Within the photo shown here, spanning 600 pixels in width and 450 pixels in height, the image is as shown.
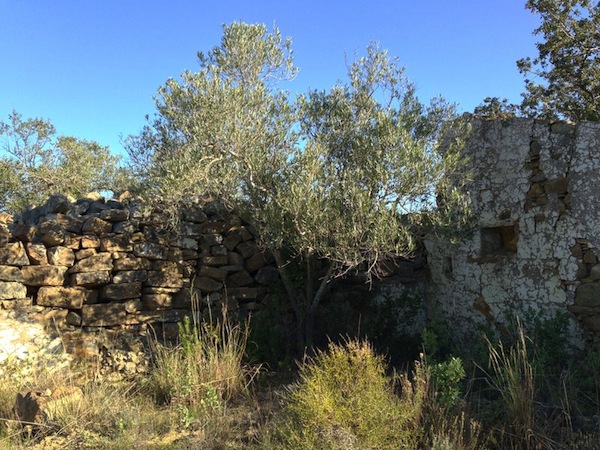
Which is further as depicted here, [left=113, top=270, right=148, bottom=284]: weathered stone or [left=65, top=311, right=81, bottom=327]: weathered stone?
[left=113, top=270, right=148, bottom=284]: weathered stone

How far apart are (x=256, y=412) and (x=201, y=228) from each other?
292 cm

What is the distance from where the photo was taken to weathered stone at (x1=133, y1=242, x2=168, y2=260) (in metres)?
6.27

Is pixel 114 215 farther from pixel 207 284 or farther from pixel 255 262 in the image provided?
pixel 255 262

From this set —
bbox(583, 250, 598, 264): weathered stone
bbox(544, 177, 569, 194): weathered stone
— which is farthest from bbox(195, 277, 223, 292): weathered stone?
bbox(583, 250, 598, 264): weathered stone

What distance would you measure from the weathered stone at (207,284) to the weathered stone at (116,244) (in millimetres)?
994

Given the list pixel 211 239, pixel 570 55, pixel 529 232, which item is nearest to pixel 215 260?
pixel 211 239

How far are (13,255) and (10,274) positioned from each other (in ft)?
0.73

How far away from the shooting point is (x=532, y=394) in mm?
3689

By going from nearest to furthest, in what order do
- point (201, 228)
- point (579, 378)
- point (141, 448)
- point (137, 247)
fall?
point (141, 448) < point (579, 378) < point (137, 247) < point (201, 228)

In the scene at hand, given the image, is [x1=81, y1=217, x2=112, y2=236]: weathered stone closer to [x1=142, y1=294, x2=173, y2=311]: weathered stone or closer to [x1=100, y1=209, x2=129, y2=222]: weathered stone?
[x1=100, y1=209, x2=129, y2=222]: weathered stone

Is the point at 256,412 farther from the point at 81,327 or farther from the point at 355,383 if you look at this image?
the point at 81,327

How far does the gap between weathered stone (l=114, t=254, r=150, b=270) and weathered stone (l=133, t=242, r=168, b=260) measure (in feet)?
0.21

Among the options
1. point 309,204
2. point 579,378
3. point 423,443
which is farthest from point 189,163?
point 579,378

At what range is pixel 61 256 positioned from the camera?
19.4ft
